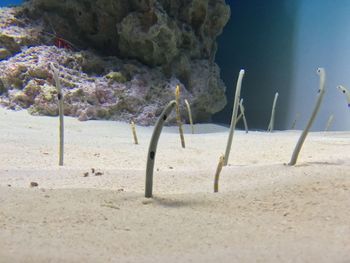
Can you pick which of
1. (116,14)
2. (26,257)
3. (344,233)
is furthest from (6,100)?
(344,233)

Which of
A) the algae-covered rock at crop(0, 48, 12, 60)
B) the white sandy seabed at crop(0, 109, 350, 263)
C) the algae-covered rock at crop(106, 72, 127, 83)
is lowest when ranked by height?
the white sandy seabed at crop(0, 109, 350, 263)

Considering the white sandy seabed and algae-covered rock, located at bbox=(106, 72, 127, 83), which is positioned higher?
algae-covered rock, located at bbox=(106, 72, 127, 83)

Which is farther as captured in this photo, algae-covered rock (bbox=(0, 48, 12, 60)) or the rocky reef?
algae-covered rock (bbox=(0, 48, 12, 60))

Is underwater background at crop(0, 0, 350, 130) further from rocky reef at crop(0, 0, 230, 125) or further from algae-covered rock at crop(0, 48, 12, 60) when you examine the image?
algae-covered rock at crop(0, 48, 12, 60)

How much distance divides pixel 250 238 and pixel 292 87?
11935 mm

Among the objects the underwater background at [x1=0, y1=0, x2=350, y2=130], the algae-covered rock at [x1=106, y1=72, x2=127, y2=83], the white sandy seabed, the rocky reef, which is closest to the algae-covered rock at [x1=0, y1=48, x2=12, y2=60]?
the rocky reef

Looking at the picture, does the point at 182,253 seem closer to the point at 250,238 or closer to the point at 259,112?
the point at 250,238

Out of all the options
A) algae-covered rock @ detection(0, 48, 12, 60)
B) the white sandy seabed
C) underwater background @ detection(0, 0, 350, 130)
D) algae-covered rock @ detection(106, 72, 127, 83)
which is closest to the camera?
the white sandy seabed

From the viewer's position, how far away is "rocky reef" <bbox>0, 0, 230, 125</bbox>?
19.7ft

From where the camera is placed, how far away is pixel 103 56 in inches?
286

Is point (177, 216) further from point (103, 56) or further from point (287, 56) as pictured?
point (287, 56)

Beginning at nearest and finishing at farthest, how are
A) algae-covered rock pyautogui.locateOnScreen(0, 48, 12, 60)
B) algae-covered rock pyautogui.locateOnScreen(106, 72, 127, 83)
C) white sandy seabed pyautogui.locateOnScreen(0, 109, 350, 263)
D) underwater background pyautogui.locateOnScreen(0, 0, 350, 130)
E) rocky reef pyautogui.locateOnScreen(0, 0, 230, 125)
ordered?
white sandy seabed pyautogui.locateOnScreen(0, 109, 350, 263) < rocky reef pyautogui.locateOnScreen(0, 0, 230, 125) < algae-covered rock pyautogui.locateOnScreen(0, 48, 12, 60) < algae-covered rock pyautogui.locateOnScreen(106, 72, 127, 83) < underwater background pyautogui.locateOnScreen(0, 0, 350, 130)

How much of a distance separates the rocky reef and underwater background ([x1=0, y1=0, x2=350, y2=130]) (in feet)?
17.8

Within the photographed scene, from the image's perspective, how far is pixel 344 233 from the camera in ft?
3.95
